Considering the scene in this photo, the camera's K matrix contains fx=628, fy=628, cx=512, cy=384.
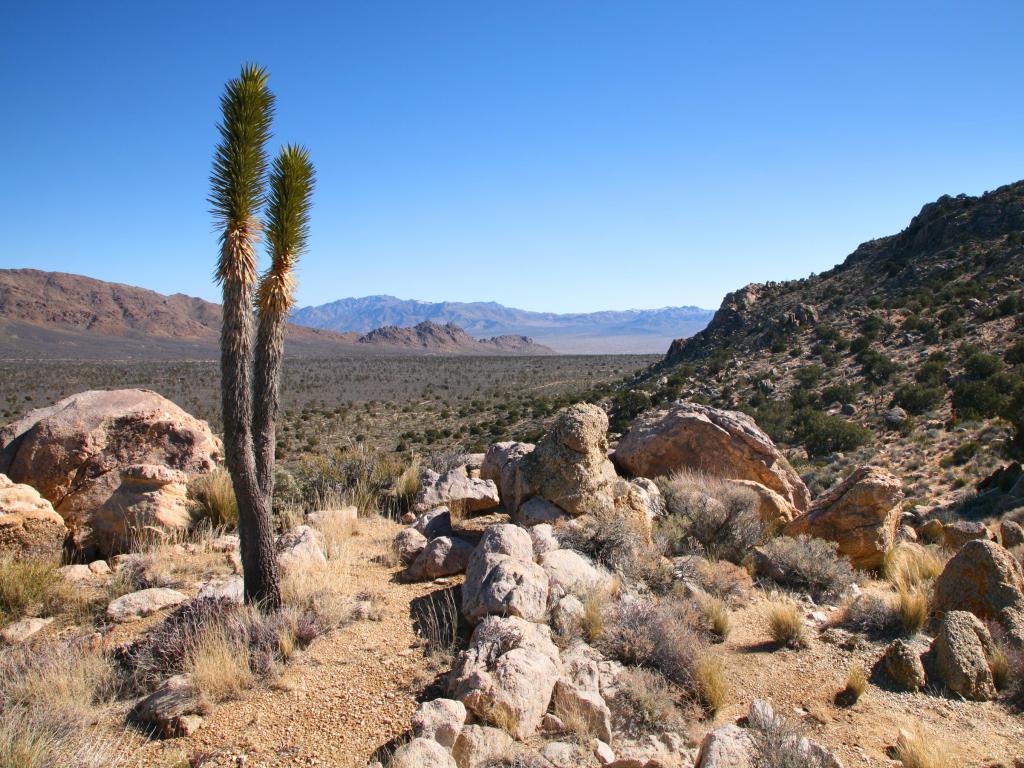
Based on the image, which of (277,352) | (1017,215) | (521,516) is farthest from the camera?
(1017,215)

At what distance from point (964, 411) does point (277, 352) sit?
887 inches

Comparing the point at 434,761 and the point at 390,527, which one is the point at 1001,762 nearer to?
the point at 434,761

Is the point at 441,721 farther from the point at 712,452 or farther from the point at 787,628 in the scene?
the point at 712,452

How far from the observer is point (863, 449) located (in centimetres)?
2027

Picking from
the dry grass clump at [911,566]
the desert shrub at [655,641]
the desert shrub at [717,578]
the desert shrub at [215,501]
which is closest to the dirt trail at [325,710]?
the desert shrub at [655,641]

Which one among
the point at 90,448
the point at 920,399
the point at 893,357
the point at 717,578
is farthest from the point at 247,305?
the point at 893,357

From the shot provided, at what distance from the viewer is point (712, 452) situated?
36.6ft

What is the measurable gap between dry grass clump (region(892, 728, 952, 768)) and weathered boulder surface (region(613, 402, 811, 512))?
254 inches

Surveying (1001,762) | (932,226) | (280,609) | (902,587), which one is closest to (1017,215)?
(932,226)

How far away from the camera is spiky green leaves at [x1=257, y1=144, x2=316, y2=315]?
6.03m

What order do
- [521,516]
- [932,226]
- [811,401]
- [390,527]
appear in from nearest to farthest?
[521,516], [390,527], [811,401], [932,226]

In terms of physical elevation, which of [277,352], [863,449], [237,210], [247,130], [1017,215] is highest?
[1017,215]

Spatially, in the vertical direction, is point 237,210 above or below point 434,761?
above

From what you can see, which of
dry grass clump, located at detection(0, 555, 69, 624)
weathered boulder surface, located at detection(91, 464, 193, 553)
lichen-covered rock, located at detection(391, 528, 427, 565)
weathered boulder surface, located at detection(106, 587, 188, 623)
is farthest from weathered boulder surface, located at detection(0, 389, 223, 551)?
lichen-covered rock, located at detection(391, 528, 427, 565)
